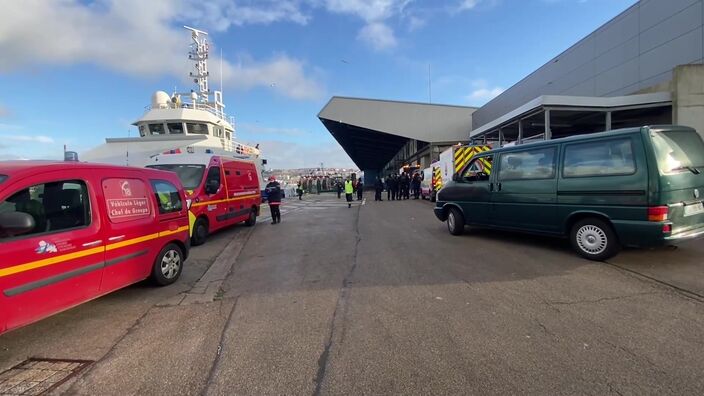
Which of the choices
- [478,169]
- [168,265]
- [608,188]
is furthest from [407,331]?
[478,169]

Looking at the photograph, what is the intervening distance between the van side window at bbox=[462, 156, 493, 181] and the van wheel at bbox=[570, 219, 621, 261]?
233 centimetres

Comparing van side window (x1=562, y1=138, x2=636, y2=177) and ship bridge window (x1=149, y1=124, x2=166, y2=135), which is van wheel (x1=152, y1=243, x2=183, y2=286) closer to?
van side window (x1=562, y1=138, x2=636, y2=177)

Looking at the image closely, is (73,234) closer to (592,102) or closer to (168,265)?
(168,265)

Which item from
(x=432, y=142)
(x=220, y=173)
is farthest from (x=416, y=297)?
(x=432, y=142)

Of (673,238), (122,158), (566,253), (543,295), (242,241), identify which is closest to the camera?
(543,295)

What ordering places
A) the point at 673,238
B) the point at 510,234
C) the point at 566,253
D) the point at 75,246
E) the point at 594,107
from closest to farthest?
the point at 75,246 → the point at 673,238 → the point at 566,253 → the point at 510,234 → the point at 594,107

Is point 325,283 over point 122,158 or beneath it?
beneath

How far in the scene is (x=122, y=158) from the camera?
2389 cm

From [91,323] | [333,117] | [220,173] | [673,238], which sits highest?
[333,117]

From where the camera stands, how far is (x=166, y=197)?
19.7 ft

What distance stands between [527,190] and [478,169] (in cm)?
169

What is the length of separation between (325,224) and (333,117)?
26158mm

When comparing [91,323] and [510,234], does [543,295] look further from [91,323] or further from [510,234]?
[91,323]

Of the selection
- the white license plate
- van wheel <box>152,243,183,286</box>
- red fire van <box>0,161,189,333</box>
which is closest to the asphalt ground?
van wheel <box>152,243,183,286</box>
